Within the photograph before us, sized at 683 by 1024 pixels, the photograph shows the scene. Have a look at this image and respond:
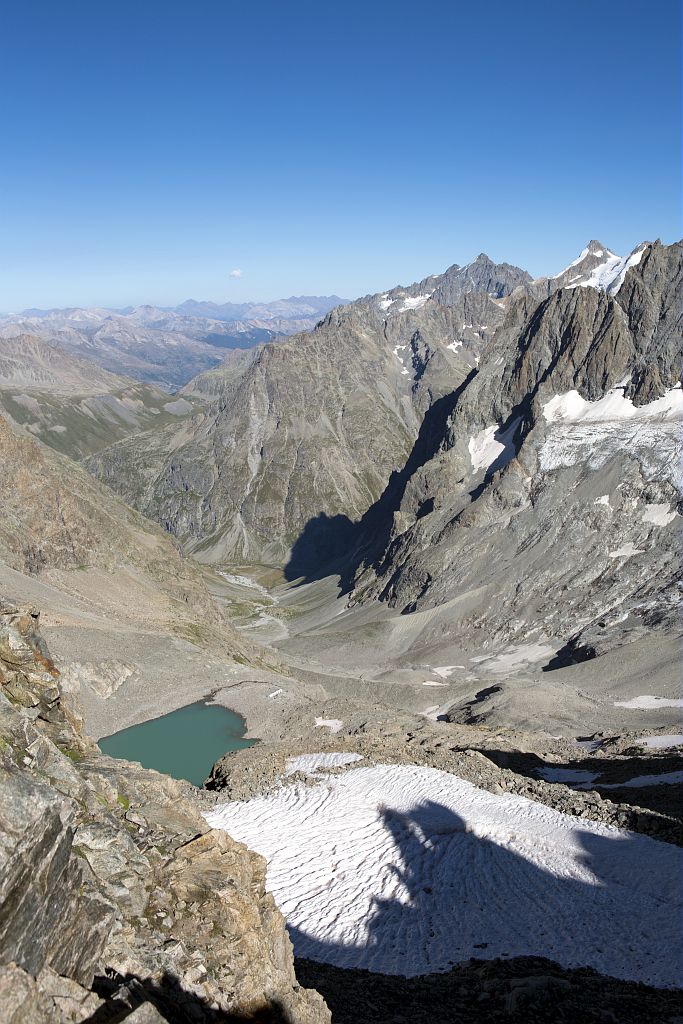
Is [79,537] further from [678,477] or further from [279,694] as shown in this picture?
[678,477]

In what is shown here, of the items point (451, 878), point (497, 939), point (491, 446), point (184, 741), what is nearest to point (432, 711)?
point (184, 741)

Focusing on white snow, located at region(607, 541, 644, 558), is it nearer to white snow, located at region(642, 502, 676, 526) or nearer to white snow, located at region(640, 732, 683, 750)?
white snow, located at region(642, 502, 676, 526)

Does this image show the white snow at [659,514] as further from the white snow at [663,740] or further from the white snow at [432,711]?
the white snow at [663,740]

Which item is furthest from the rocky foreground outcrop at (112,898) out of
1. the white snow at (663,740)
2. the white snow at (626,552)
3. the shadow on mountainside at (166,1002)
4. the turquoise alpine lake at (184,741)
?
the white snow at (626,552)

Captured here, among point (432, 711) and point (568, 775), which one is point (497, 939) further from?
point (432, 711)

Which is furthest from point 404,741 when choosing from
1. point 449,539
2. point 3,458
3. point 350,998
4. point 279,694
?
point 449,539
